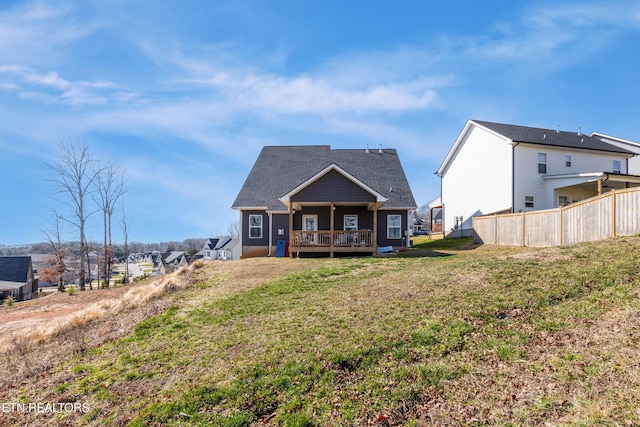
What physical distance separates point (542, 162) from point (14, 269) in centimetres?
4820

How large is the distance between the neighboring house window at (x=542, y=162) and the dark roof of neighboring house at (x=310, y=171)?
29.1 feet

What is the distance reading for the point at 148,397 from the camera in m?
5.16

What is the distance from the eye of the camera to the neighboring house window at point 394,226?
20.5m

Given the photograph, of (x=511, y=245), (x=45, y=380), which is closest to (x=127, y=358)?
(x=45, y=380)

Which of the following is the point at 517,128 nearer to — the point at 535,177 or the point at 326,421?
the point at 535,177

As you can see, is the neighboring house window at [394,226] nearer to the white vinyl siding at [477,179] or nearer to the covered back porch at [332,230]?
the covered back porch at [332,230]

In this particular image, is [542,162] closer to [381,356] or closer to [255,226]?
[255,226]

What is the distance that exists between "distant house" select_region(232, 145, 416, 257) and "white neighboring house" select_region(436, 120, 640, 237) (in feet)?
20.9

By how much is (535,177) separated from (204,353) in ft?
77.2

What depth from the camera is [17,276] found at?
1377 inches

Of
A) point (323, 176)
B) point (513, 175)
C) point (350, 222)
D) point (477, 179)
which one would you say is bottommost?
point (350, 222)

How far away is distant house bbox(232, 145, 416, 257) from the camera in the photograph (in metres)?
17.7

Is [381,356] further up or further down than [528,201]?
further down

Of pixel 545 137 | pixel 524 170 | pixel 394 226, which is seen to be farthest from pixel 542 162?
pixel 394 226
